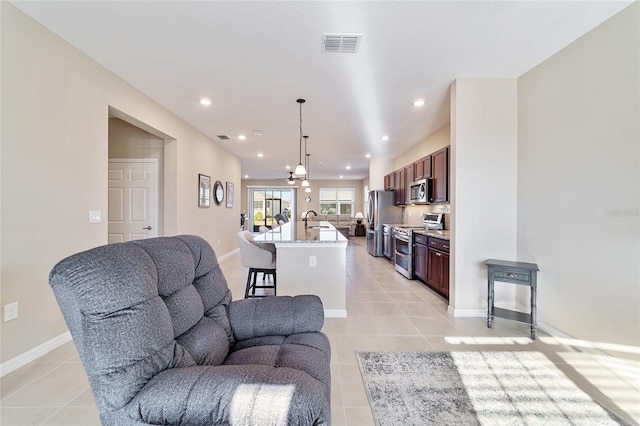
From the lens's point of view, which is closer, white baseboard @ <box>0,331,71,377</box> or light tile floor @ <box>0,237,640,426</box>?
light tile floor @ <box>0,237,640,426</box>

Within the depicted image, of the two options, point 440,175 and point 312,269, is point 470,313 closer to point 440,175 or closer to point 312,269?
point 312,269

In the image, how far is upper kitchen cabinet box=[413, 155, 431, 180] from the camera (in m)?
4.84

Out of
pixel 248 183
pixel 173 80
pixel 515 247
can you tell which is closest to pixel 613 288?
pixel 515 247

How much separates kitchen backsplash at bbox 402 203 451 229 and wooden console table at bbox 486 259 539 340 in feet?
6.00

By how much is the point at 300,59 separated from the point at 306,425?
2.90 m

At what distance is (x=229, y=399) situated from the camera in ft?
2.74

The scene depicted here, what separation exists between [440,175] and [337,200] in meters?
8.56

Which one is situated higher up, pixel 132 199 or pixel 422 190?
pixel 422 190

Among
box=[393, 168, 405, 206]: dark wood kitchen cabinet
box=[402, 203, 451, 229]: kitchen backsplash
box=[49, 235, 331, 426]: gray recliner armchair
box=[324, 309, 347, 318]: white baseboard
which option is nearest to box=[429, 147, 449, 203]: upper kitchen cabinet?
box=[402, 203, 451, 229]: kitchen backsplash

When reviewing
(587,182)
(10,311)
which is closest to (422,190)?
(587,182)

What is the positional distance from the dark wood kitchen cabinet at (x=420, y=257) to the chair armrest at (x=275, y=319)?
3110mm

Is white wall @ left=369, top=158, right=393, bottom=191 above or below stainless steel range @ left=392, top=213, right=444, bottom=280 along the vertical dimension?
above

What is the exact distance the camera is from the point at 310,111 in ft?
13.6

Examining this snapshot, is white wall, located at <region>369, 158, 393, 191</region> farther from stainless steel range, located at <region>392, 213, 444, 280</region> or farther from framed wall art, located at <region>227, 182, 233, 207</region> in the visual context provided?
framed wall art, located at <region>227, 182, 233, 207</region>
